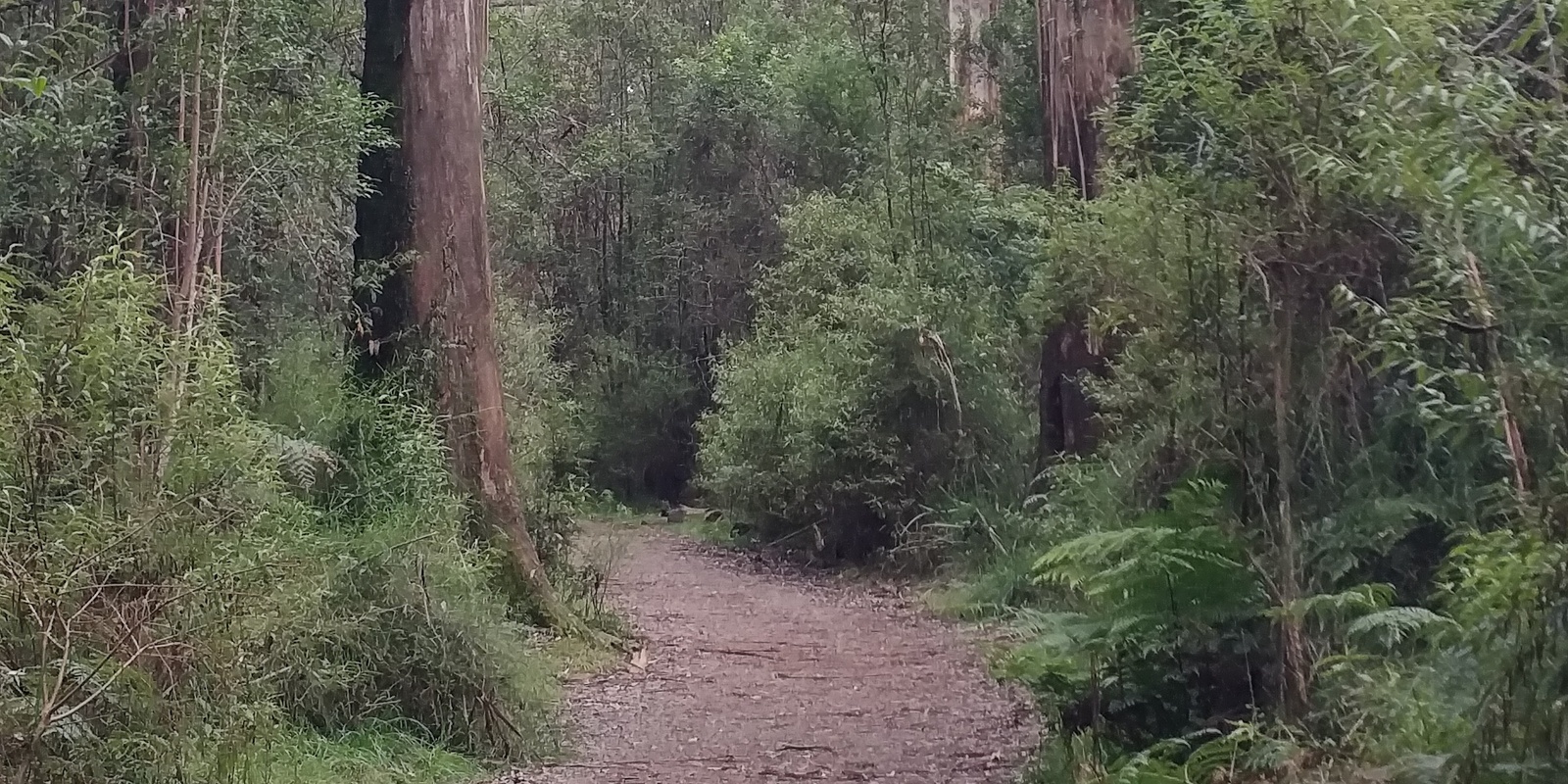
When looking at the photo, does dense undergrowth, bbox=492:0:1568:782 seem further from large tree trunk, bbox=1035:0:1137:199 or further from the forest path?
the forest path

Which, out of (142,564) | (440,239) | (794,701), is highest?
(440,239)

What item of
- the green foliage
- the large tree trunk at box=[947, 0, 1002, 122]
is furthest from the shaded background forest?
the large tree trunk at box=[947, 0, 1002, 122]

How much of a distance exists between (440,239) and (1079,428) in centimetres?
555

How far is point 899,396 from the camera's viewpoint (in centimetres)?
1541

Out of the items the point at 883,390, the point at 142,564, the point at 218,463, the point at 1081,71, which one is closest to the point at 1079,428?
the point at 1081,71

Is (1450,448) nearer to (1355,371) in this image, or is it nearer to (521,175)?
(1355,371)

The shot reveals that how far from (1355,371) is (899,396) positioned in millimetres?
9525

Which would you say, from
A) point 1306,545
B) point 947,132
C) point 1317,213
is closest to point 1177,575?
point 1306,545

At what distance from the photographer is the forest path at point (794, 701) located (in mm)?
7383

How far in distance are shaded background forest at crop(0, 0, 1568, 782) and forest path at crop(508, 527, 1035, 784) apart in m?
0.53

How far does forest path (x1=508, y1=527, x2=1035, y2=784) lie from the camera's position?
291 inches

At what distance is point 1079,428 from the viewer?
41.0 ft

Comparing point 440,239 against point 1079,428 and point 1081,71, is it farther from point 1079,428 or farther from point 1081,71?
point 1079,428

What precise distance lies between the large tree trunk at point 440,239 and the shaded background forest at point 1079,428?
0.86ft
